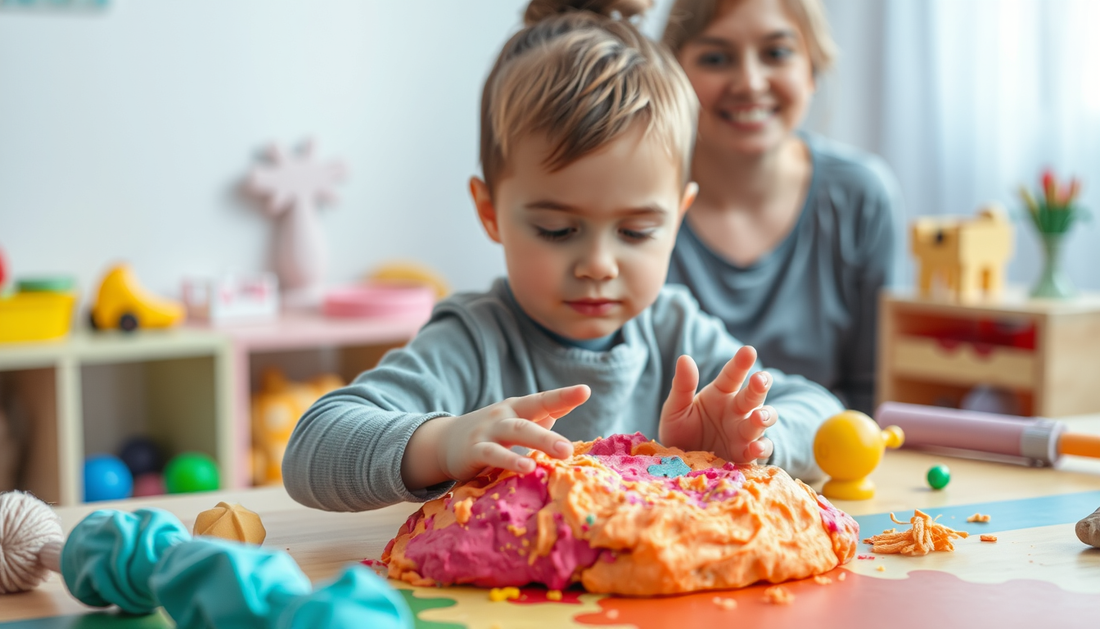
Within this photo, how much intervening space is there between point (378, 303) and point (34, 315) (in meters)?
0.65

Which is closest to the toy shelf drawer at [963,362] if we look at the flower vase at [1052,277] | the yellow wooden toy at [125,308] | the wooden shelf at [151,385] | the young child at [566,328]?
the flower vase at [1052,277]

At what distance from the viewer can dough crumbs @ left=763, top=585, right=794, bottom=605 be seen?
1.89 feet

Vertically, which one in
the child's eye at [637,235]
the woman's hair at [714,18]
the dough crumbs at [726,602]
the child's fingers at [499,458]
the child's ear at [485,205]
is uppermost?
the woman's hair at [714,18]

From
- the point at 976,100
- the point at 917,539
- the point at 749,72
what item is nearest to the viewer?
the point at 917,539

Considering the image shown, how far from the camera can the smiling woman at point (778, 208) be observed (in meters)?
1.53

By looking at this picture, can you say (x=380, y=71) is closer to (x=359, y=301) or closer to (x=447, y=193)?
(x=447, y=193)

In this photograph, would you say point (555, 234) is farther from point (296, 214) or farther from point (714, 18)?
point (296, 214)

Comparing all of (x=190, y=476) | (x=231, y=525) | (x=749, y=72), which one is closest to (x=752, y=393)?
(x=231, y=525)

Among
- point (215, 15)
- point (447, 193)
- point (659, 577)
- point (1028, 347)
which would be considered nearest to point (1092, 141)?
point (1028, 347)

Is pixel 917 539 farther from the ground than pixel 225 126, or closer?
closer

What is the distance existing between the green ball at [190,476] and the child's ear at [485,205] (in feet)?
4.00

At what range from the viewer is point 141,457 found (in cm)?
218

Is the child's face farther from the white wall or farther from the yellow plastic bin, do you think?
the white wall

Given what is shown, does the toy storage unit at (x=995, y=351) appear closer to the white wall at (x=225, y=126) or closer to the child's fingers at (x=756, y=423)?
the white wall at (x=225, y=126)
